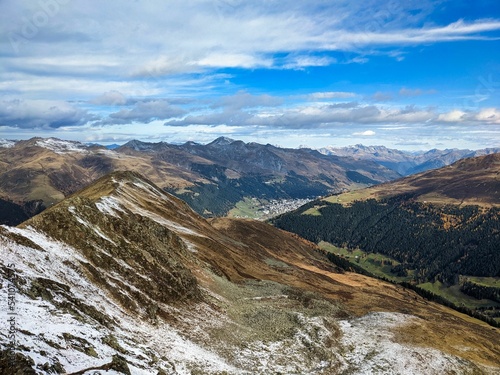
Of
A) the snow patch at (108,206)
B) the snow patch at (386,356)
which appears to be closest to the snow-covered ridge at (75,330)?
the snow patch at (108,206)

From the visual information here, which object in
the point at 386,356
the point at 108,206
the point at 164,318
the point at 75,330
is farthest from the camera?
the point at 108,206

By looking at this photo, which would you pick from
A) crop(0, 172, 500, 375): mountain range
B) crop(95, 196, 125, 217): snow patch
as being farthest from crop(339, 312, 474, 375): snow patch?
crop(95, 196, 125, 217): snow patch

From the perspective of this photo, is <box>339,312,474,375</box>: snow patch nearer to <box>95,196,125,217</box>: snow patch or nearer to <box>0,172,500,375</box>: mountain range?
<box>0,172,500,375</box>: mountain range

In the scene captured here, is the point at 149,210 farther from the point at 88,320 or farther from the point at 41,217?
the point at 88,320

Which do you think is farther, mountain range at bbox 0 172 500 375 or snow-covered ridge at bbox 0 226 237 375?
mountain range at bbox 0 172 500 375

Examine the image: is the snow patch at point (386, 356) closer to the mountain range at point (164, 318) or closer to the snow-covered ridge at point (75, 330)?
the mountain range at point (164, 318)

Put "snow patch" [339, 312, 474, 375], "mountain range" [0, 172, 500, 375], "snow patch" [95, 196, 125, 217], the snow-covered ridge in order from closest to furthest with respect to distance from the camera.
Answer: the snow-covered ridge, "mountain range" [0, 172, 500, 375], "snow patch" [339, 312, 474, 375], "snow patch" [95, 196, 125, 217]

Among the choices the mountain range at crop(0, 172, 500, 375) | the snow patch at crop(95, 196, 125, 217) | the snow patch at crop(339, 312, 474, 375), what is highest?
the snow patch at crop(95, 196, 125, 217)

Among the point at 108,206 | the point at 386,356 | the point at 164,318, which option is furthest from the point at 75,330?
the point at 108,206

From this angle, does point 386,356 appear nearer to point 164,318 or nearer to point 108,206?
point 164,318
